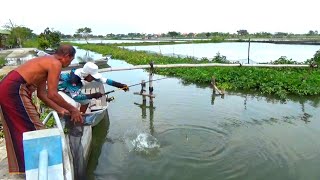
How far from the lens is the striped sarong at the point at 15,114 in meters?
3.46

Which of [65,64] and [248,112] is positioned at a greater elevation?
[65,64]

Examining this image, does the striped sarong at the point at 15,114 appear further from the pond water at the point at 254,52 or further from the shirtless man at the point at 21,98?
the pond water at the point at 254,52

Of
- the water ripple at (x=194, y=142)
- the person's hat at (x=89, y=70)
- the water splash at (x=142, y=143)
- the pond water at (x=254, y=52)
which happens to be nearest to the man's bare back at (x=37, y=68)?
the person's hat at (x=89, y=70)

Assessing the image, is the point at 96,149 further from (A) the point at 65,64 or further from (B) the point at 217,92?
(B) the point at 217,92

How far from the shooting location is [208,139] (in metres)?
8.16

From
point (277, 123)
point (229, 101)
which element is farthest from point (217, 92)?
point (277, 123)

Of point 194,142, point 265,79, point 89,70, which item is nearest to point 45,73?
point 89,70

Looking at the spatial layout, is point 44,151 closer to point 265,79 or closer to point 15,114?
point 15,114

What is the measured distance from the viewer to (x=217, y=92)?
13828 mm

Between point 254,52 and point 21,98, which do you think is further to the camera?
point 254,52

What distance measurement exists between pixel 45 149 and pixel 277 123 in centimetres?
832

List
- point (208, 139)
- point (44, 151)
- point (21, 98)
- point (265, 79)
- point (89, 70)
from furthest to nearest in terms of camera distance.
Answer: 1. point (265, 79)
2. point (208, 139)
3. point (89, 70)
4. point (21, 98)
5. point (44, 151)

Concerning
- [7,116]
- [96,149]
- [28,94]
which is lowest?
[96,149]

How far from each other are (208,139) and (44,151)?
18.8 ft
